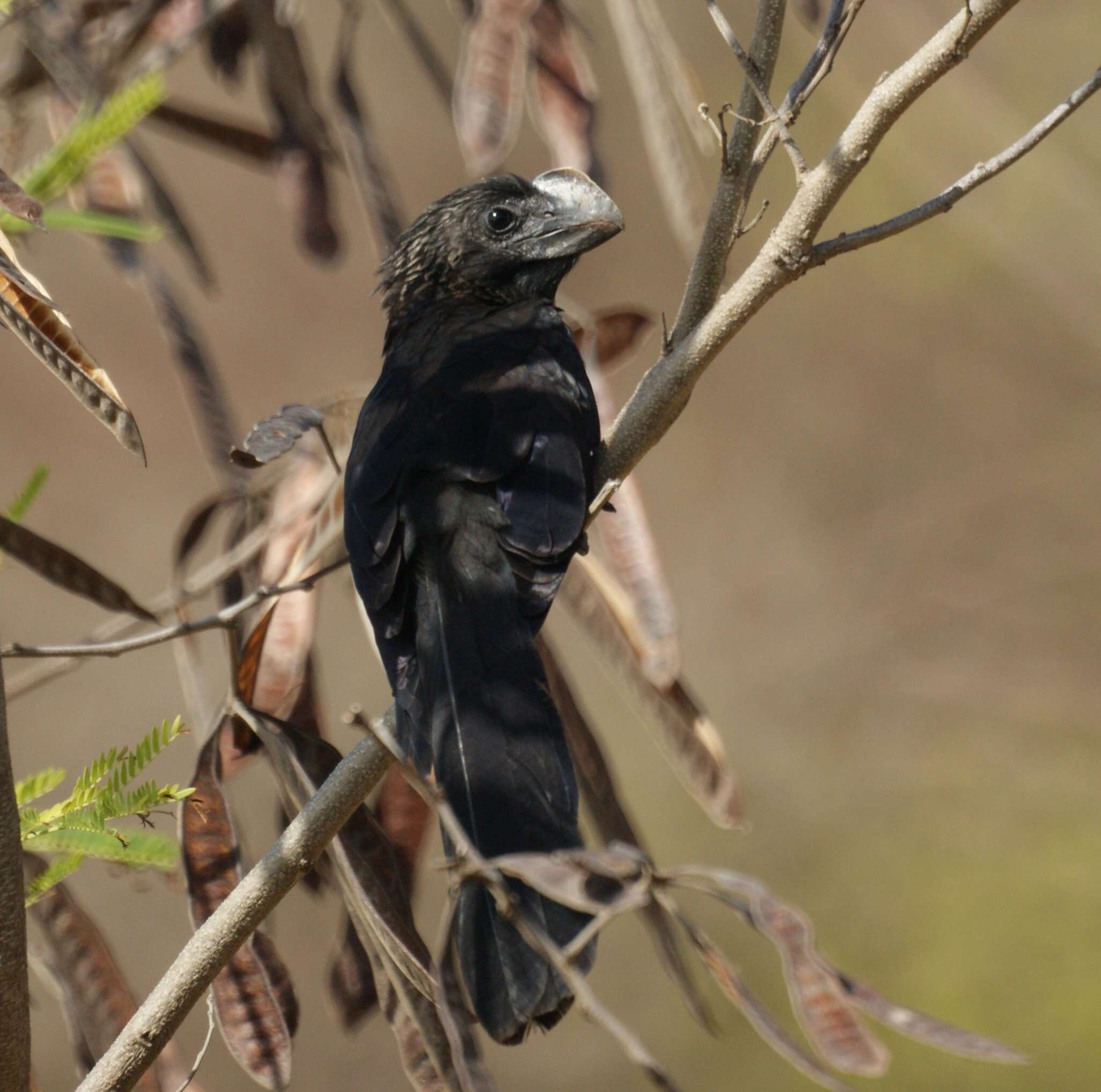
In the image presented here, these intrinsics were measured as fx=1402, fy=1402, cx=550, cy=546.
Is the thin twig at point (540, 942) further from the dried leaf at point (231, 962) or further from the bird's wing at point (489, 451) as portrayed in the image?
the bird's wing at point (489, 451)

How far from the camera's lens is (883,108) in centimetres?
160

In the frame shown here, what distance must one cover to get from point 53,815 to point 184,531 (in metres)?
0.74

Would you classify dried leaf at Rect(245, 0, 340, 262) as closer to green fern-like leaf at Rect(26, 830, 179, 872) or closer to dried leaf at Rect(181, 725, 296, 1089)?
dried leaf at Rect(181, 725, 296, 1089)

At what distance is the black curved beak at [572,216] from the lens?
2355 mm

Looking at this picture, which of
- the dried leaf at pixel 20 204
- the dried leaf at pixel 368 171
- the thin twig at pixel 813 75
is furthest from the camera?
the dried leaf at pixel 368 171

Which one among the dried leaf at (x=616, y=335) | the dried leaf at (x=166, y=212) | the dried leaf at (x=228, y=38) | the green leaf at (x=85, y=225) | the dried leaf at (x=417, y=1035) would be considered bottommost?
the dried leaf at (x=417, y=1035)

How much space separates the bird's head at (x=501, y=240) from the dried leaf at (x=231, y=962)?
1.02 meters

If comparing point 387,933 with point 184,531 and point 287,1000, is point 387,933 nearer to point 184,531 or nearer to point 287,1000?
point 287,1000

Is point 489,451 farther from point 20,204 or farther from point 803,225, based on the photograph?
point 20,204

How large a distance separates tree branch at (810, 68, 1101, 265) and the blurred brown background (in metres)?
3.50

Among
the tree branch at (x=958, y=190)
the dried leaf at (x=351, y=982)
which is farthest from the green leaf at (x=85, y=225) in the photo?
the dried leaf at (x=351, y=982)

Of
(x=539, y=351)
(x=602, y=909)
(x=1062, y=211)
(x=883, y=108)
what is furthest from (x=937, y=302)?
(x=602, y=909)

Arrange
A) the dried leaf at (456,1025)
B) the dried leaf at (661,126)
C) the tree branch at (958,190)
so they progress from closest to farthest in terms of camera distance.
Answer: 1. the dried leaf at (456,1025)
2. the tree branch at (958,190)
3. the dried leaf at (661,126)

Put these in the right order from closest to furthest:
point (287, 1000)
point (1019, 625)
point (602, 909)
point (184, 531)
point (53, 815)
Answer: point (602, 909) < point (53, 815) < point (287, 1000) < point (184, 531) < point (1019, 625)
